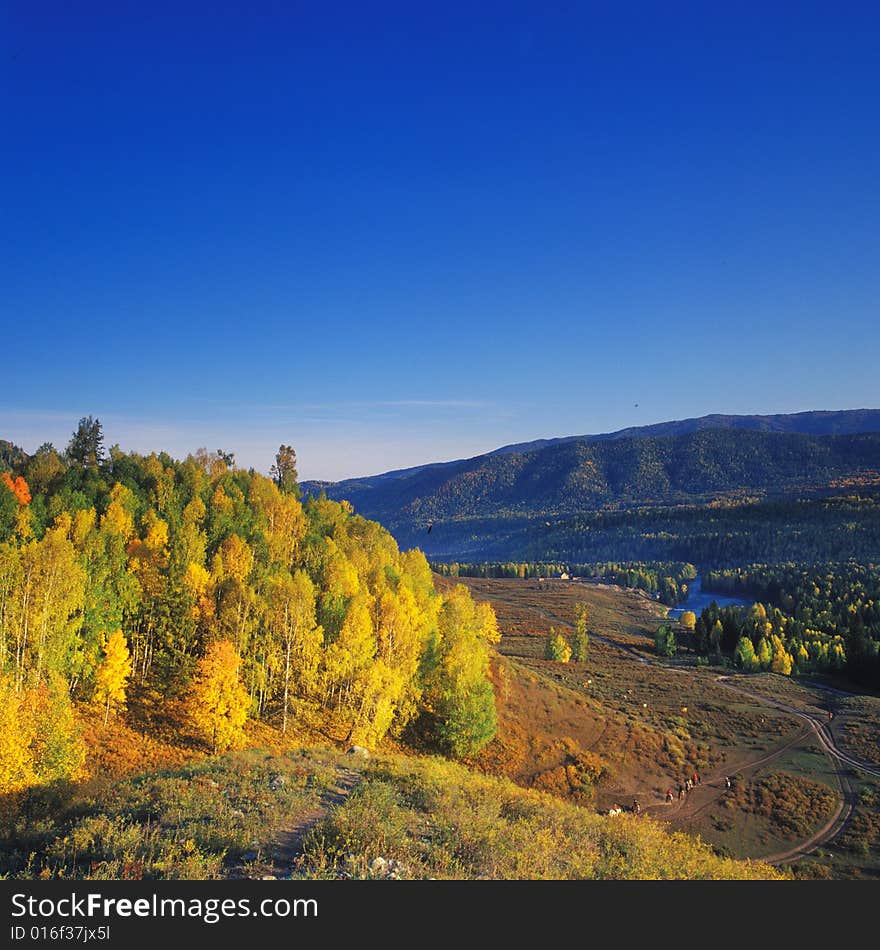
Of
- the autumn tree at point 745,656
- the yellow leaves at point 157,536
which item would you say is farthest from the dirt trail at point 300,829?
the autumn tree at point 745,656

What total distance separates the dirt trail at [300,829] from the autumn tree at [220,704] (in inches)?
518

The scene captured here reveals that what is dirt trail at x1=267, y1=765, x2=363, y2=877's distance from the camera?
560 inches

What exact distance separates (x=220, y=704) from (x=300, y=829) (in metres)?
20.8

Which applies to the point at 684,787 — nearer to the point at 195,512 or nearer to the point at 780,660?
the point at 195,512

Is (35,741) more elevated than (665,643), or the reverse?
(35,741)

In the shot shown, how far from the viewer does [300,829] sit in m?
17.3

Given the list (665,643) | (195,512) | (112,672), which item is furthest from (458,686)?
(665,643)

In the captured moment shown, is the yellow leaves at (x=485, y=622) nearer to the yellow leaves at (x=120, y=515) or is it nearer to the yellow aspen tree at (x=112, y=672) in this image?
the yellow leaves at (x=120, y=515)

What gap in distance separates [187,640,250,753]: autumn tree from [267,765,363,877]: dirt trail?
518 inches

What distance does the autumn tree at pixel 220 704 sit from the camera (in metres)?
35.1

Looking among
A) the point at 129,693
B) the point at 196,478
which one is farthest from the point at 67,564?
the point at 196,478
